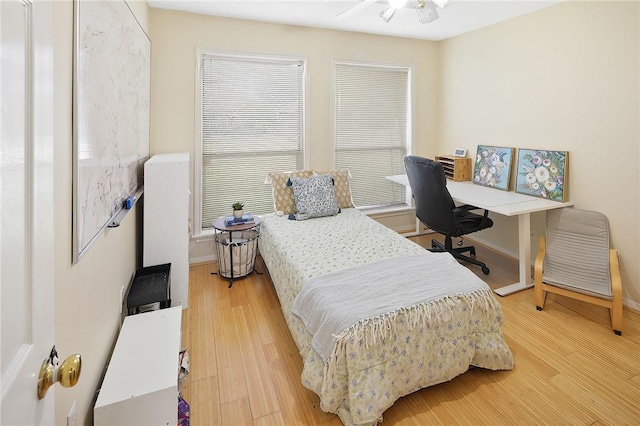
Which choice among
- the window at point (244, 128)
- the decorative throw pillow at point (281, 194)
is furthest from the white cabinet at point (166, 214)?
the decorative throw pillow at point (281, 194)

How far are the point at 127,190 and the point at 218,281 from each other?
1.34 meters

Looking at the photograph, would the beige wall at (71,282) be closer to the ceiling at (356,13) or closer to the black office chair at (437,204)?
the ceiling at (356,13)

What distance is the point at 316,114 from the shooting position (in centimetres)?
393

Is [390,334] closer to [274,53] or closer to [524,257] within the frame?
[524,257]

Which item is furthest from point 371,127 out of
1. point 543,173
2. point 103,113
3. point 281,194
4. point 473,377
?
point 103,113

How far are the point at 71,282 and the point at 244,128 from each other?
2.74 metres

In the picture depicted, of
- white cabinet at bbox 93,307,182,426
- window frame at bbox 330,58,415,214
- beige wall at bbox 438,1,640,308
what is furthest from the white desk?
white cabinet at bbox 93,307,182,426

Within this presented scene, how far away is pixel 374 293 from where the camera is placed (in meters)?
1.90

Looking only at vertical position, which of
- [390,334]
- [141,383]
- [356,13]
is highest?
[356,13]

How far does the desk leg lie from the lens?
9.75 ft

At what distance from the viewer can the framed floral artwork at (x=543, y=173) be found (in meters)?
3.12

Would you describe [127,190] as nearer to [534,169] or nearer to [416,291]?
[416,291]

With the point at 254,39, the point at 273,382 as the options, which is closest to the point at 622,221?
the point at 273,382

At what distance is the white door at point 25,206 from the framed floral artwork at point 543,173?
3.68 metres
